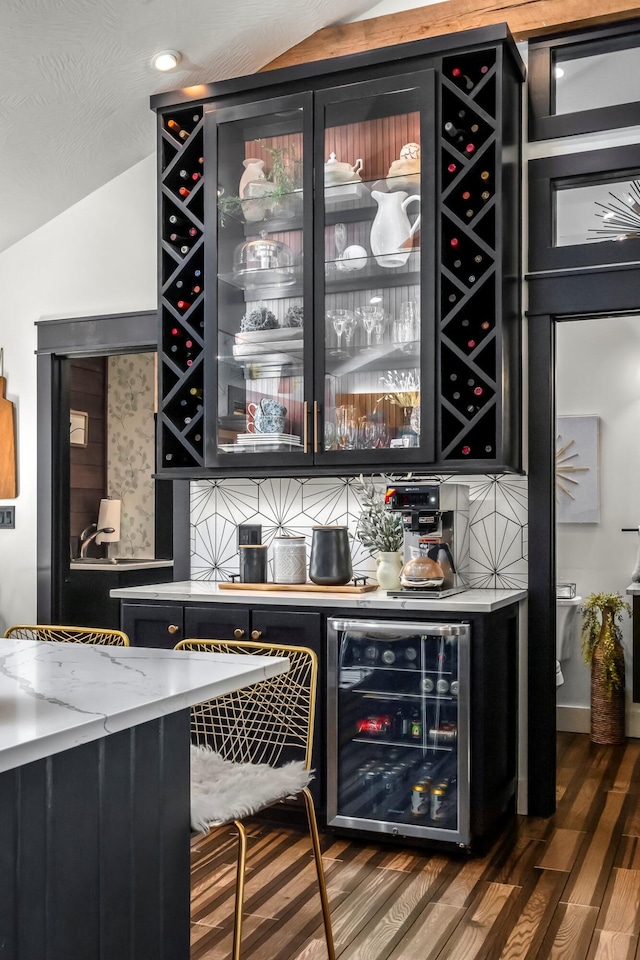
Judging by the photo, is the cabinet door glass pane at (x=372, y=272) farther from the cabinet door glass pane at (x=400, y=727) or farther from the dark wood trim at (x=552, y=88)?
the cabinet door glass pane at (x=400, y=727)

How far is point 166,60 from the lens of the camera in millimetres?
3635

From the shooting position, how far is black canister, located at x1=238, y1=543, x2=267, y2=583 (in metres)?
3.66

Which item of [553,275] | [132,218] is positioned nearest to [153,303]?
[132,218]

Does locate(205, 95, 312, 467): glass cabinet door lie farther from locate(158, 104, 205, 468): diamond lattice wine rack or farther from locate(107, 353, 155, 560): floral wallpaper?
locate(107, 353, 155, 560): floral wallpaper

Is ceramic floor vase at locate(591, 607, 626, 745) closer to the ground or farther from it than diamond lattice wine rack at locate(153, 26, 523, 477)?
closer to the ground

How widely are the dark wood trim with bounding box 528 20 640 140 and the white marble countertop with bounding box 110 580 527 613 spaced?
1.83 metres

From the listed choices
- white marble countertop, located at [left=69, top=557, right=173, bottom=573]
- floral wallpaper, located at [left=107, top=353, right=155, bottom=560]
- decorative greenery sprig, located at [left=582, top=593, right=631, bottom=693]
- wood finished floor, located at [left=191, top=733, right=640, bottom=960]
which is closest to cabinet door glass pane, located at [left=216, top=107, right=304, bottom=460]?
wood finished floor, located at [left=191, top=733, right=640, bottom=960]

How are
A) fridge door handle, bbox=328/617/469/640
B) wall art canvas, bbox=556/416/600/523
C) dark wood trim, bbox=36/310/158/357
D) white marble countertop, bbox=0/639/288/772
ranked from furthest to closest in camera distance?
wall art canvas, bbox=556/416/600/523, dark wood trim, bbox=36/310/158/357, fridge door handle, bbox=328/617/469/640, white marble countertop, bbox=0/639/288/772

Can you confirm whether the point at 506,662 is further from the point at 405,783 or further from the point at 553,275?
the point at 553,275

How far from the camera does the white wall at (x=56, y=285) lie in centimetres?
421

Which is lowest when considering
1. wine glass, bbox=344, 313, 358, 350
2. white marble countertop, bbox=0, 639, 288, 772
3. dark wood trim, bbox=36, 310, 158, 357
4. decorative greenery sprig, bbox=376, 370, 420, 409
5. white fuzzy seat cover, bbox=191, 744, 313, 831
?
white fuzzy seat cover, bbox=191, 744, 313, 831

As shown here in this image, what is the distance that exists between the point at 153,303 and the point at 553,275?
1784mm

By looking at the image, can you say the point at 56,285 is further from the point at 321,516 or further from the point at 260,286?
Result: the point at 321,516

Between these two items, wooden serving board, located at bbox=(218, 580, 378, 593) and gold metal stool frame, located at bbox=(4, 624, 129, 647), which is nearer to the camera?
gold metal stool frame, located at bbox=(4, 624, 129, 647)
